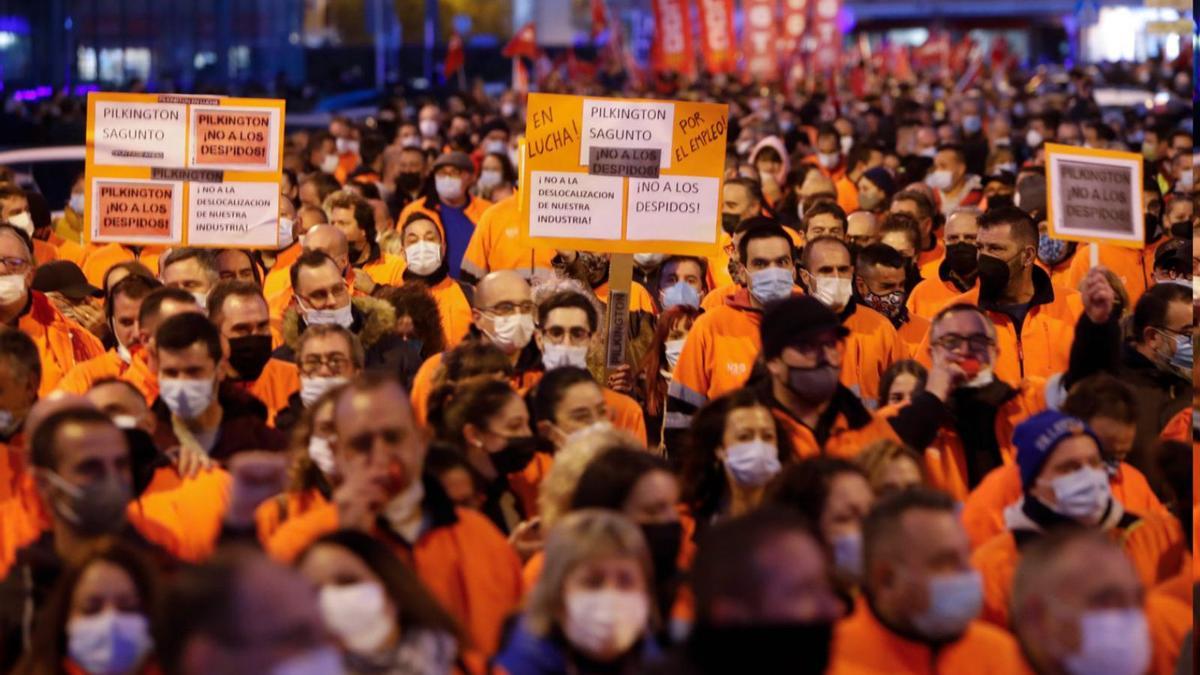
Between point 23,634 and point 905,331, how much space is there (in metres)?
5.27

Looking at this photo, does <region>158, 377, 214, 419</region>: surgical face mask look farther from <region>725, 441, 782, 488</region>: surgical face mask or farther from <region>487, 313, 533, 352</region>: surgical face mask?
<region>725, 441, 782, 488</region>: surgical face mask

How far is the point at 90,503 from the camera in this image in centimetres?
511

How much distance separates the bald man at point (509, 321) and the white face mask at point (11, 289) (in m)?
2.00

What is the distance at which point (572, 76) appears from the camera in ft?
148

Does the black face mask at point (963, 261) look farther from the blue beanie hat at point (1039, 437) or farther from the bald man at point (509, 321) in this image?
the blue beanie hat at point (1039, 437)

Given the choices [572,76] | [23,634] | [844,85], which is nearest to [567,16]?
[844,85]

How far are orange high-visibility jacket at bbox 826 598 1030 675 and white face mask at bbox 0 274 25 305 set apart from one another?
5.05m

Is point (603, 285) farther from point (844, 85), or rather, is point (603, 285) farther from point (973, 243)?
point (844, 85)

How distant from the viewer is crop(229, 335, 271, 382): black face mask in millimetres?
7629

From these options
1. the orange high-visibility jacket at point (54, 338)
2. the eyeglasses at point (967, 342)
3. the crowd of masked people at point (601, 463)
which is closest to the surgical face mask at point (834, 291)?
the crowd of masked people at point (601, 463)

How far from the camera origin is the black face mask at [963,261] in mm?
9953

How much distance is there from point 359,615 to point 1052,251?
7667 millimetres

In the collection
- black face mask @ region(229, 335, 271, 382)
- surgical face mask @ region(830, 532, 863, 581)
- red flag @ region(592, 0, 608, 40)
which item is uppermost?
red flag @ region(592, 0, 608, 40)

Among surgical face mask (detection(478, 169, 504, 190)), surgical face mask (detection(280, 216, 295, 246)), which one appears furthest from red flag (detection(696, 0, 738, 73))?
surgical face mask (detection(280, 216, 295, 246))
